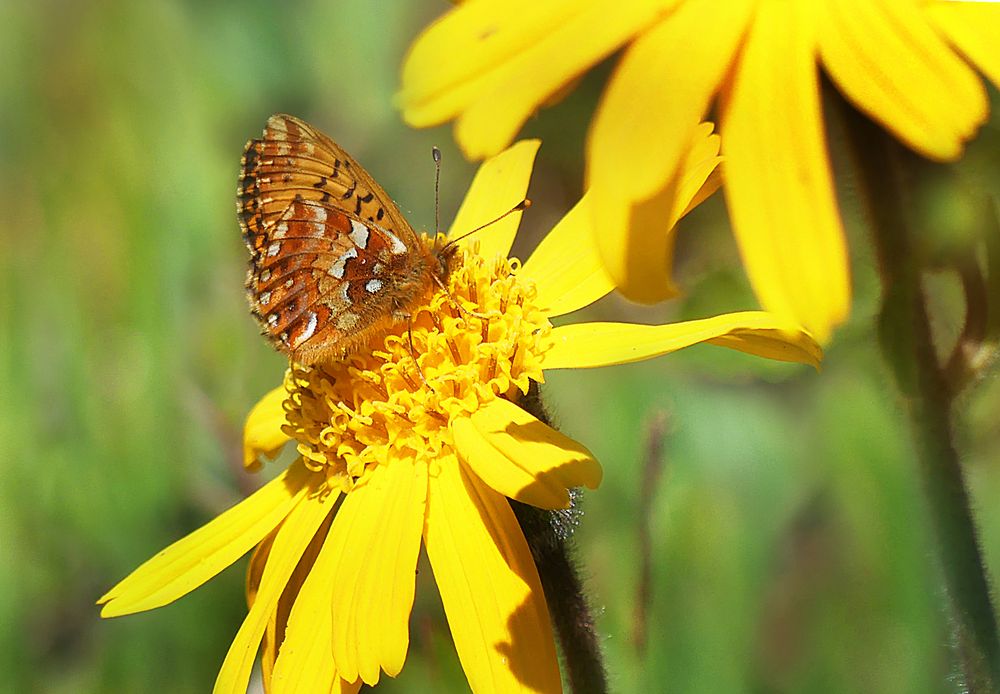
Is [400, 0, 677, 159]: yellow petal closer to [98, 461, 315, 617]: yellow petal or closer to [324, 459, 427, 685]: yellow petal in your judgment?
[324, 459, 427, 685]: yellow petal

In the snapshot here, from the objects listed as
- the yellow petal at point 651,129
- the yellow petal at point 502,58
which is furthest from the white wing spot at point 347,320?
the yellow petal at point 651,129

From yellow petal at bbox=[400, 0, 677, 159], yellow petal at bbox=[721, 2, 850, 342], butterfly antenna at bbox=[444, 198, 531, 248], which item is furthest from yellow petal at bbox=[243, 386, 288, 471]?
yellow petal at bbox=[721, 2, 850, 342]

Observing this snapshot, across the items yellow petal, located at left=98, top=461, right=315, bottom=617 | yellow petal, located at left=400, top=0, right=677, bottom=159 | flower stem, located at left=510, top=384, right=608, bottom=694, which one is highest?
yellow petal, located at left=400, top=0, right=677, bottom=159

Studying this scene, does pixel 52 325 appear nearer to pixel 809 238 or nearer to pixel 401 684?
pixel 401 684

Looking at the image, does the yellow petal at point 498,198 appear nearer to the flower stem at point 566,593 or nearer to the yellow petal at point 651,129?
the flower stem at point 566,593

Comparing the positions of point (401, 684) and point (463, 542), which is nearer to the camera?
point (463, 542)

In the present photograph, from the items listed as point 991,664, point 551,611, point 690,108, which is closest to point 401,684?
point 551,611

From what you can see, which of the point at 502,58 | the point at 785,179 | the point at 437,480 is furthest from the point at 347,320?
the point at 785,179
